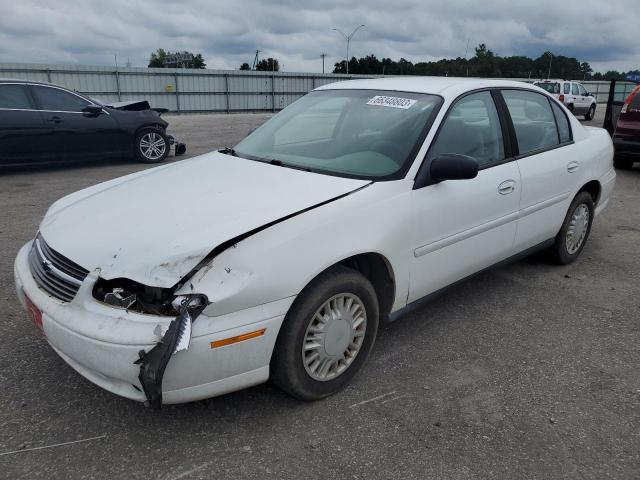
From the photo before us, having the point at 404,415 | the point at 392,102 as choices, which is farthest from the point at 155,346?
the point at 392,102

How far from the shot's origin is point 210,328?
7.01 ft

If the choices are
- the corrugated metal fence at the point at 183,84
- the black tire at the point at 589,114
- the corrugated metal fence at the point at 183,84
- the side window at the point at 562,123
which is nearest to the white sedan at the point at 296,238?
the side window at the point at 562,123

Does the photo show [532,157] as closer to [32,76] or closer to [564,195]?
[564,195]

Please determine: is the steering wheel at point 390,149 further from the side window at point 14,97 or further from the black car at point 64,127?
the side window at point 14,97

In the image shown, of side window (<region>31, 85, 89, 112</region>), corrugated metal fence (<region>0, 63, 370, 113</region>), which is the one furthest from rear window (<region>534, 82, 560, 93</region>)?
side window (<region>31, 85, 89, 112</region>)

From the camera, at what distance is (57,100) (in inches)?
350

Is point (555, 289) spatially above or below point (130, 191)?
below

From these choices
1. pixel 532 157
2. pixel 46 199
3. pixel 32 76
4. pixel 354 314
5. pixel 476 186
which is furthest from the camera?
pixel 32 76

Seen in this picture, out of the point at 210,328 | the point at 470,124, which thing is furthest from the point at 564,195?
the point at 210,328

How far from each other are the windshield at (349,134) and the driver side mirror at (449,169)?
127 millimetres

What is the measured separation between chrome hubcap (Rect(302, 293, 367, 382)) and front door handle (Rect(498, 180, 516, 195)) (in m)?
1.38

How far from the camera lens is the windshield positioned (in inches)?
120

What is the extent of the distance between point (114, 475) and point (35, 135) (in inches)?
314

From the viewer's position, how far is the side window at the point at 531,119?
3.82 metres
